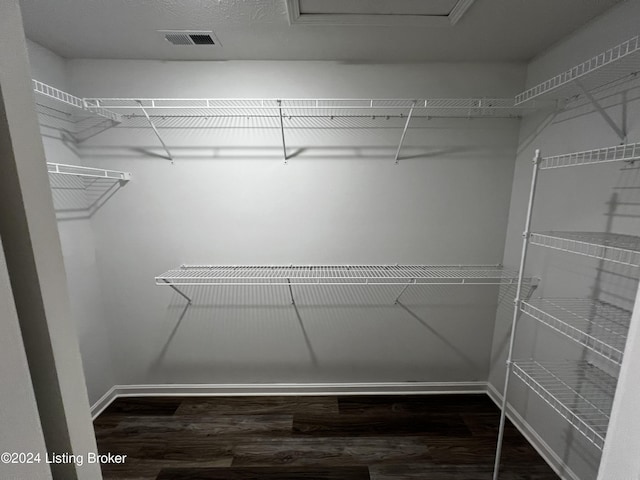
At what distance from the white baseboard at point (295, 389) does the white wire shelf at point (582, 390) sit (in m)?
0.70

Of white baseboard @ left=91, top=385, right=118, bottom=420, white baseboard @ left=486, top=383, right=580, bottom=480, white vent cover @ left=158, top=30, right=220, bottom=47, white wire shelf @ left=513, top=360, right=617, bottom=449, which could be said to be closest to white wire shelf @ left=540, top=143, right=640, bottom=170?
white wire shelf @ left=513, top=360, right=617, bottom=449

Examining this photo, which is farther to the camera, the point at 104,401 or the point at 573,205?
the point at 104,401

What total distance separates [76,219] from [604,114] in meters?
2.92

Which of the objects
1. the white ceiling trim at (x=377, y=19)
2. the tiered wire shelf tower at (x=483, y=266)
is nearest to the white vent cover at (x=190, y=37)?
the tiered wire shelf tower at (x=483, y=266)

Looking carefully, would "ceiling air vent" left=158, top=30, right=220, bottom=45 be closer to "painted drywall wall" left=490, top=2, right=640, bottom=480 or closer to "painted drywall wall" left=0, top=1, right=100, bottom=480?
"painted drywall wall" left=0, top=1, right=100, bottom=480

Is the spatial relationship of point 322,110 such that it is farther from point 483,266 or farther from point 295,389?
point 295,389

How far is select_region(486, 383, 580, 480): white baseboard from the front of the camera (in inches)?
55.5

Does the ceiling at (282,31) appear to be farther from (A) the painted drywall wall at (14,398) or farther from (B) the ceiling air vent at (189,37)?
(A) the painted drywall wall at (14,398)

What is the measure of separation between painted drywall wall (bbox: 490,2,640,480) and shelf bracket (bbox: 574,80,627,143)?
0.06 feet

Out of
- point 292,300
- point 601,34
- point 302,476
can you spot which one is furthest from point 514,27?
point 302,476

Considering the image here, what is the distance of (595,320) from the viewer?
4.04 ft

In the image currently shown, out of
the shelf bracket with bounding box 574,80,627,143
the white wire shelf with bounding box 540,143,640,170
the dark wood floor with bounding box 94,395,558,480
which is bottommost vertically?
the dark wood floor with bounding box 94,395,558,480

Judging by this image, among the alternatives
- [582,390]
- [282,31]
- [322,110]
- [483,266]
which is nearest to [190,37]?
[282,31]

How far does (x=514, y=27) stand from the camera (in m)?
1.30
